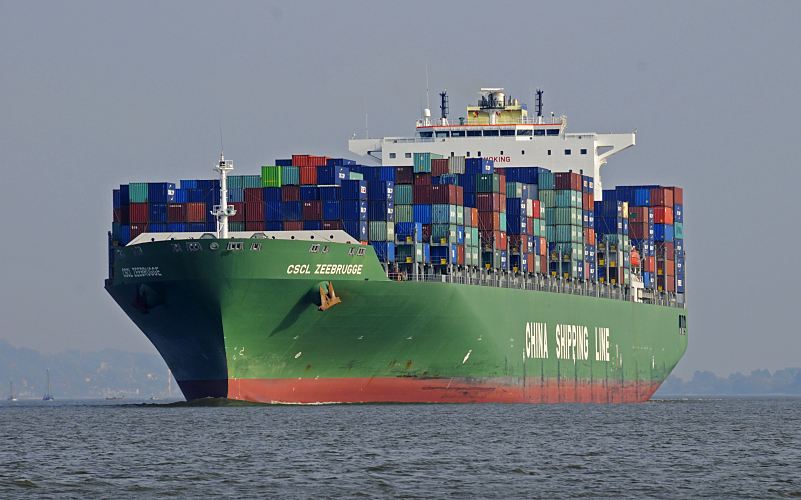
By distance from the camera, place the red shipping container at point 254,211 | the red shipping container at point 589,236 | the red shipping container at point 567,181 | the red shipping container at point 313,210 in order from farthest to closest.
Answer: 1. the red shipping container at point 589,236
2. the red shipping container at point 567,181
3. the red shipping container at point 254,211
4. the red shipping container at point 313,210

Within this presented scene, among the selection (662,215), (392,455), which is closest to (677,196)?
(662,215)

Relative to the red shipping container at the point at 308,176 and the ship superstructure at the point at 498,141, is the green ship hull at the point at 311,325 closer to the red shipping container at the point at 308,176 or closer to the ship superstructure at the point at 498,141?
the red shipping container at the point at 308,176

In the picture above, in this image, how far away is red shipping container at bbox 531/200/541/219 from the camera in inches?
2879

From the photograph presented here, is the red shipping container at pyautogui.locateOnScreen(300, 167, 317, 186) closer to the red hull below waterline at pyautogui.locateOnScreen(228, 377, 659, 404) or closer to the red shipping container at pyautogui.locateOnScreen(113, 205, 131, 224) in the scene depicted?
the red shipping container at pyautogui.locateOnScreen(113, 205, 131, 224)

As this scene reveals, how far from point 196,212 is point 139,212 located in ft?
7.39

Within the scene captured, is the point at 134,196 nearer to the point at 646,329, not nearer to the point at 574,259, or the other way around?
the point at 574,259

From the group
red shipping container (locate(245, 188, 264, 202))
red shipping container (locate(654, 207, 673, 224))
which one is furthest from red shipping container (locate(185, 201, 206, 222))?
red shipping container (locate(654, 207, 673, 224))

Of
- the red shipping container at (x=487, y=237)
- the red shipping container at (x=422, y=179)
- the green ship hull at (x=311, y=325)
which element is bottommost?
the green ship hull at (x=311, y=325)

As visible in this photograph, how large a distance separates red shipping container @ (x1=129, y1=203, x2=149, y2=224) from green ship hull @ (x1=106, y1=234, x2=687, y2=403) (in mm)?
1951

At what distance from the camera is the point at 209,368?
2386 inches

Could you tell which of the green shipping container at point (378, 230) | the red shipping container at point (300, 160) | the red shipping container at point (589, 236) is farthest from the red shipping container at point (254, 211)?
the red shipping container at point (589, 236)

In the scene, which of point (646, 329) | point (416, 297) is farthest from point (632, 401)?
point (416, 297)

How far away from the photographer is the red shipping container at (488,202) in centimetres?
6888

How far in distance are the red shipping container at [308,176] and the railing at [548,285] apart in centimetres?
471
